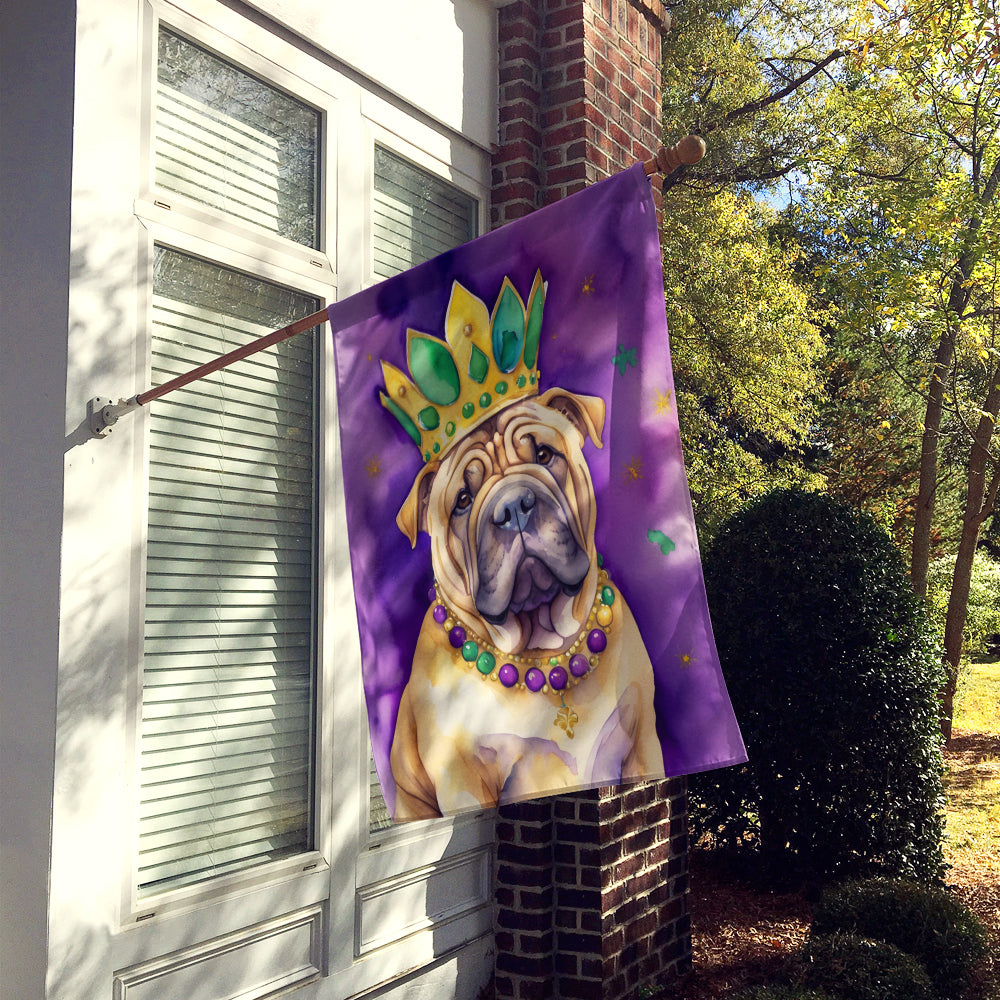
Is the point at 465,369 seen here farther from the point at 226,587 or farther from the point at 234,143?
the point at 234,143

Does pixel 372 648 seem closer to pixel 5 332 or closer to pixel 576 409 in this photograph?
pixel 576 409

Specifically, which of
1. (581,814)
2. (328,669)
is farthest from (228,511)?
(581,814)

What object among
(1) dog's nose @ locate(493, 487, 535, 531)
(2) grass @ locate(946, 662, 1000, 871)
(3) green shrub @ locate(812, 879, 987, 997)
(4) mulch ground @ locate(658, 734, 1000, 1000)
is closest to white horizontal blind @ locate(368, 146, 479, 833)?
(1) dog's nose @ locate(493, 487, 535, 531)

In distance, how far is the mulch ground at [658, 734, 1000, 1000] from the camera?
4676 mm

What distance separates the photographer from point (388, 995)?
380cm

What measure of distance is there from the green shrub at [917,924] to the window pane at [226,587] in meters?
2.57

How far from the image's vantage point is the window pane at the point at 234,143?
3.21 m

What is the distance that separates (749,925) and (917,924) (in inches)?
44.5

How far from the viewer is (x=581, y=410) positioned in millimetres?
2430

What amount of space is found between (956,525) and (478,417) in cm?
1517

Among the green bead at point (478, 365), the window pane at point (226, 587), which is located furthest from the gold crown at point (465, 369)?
the window pane at point (226, 587)

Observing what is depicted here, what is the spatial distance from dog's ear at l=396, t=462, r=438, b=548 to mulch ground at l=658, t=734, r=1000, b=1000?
3011 millimetres

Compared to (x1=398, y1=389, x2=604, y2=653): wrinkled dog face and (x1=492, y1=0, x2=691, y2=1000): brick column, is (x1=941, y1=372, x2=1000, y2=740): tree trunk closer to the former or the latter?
(x1=492, y1=0, x2=691, y2=1000): brick column

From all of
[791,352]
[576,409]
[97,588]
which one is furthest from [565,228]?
[791,352]
